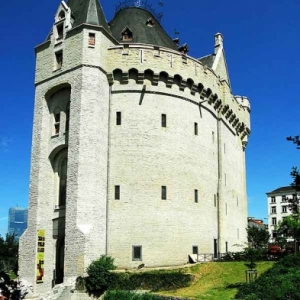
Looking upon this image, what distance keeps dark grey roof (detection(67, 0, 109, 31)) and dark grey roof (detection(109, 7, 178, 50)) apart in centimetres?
298

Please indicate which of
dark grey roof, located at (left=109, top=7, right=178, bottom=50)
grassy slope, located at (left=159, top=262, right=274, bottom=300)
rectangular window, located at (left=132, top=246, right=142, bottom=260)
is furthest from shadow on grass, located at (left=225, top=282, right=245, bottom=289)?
dark grey roof, located at (left=109, top=7, right=178, bottom=50)

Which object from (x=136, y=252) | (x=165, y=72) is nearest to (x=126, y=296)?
(x=136, y=252)

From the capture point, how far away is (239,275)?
2617cm

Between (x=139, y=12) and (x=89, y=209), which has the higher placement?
(x=139, y=12)

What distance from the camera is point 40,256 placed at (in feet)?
96.1

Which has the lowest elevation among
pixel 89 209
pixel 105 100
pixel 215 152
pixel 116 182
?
pixel 89 209

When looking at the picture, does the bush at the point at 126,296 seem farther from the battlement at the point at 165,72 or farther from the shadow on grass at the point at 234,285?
the battlement at the point at 165,72

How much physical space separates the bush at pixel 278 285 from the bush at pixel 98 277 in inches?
361

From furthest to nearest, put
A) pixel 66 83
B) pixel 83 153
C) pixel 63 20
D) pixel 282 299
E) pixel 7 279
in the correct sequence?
1. pixel 63 20
2. pixel 66 83
3. pixel 83 153
4. pixel 282 299
5. pixel 7 279

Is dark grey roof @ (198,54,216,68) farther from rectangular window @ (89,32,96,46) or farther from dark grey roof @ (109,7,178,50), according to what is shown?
rectangular window @ (89,32,96,46)

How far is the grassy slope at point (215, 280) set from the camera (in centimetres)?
2189

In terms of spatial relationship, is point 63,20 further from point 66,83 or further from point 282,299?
point 282,299

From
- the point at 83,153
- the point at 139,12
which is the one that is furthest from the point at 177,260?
the point at 139,12

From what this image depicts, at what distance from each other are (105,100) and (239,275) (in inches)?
570
